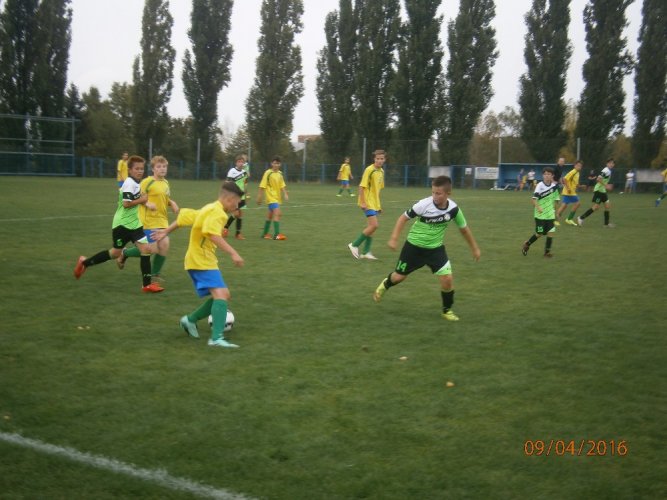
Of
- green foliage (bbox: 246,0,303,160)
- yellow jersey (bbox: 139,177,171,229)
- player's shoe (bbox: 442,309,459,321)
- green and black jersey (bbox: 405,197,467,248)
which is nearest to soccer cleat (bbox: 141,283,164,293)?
yellow jersey (bbox: 139,177,171,229)

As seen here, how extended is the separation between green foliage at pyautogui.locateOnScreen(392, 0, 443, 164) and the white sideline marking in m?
45.9

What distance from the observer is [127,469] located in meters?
3.57

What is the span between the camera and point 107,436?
398cm

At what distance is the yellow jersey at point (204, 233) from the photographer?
5902 mm

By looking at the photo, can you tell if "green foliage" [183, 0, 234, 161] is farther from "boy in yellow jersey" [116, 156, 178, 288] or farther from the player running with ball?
the player running with ball

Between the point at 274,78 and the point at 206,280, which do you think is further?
the point at 274,78

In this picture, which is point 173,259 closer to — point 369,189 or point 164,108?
point 369,189

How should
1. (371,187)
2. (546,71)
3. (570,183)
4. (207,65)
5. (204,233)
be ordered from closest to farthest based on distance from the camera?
1. (204,233)
2. (371,187)
3. (570,183)
4. (546,71)
5. (207,65)

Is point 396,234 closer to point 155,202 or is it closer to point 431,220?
point 431,220

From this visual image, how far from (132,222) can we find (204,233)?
10.5ft

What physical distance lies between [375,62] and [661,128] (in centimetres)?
2249

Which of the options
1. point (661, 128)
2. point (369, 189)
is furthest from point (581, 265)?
point (661, 128)
